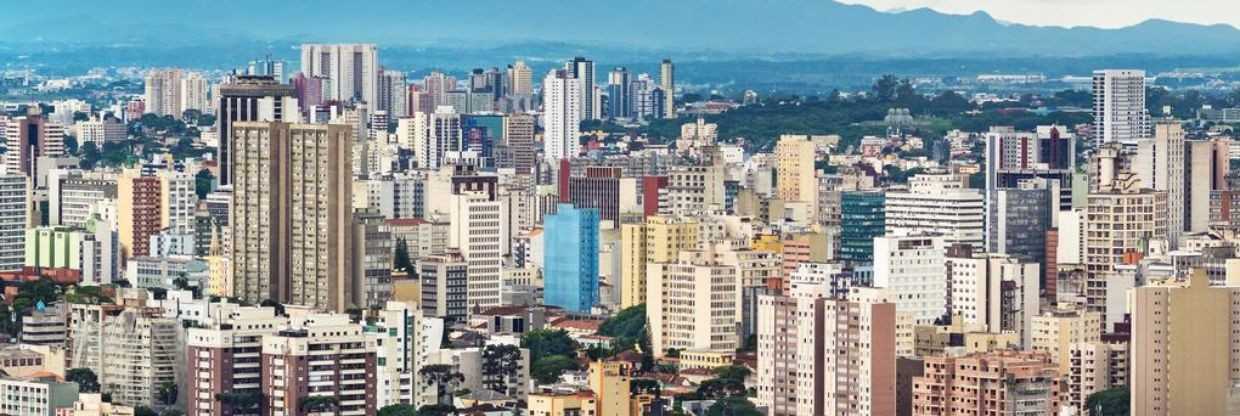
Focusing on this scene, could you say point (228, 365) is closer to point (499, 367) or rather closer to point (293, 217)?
point (499, 367)

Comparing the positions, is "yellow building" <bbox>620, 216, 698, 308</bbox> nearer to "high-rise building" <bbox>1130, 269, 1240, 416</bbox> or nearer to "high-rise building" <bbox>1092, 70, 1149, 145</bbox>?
"high-rise building" <bbox>1130, 269, 1240, 416</bbox>

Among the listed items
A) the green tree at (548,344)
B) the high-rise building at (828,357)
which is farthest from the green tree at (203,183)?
the high-rise building at (828,357)

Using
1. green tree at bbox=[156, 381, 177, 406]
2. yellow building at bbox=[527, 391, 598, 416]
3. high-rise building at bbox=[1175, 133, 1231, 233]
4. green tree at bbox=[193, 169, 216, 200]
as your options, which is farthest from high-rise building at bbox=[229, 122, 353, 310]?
green tree at bbox=[193, 169, 216, 200]

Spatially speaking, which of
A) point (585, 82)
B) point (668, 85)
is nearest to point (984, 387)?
point (585, 82)

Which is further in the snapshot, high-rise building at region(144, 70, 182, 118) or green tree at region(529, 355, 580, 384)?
high-rise building at region(144, 70, 182, 118)

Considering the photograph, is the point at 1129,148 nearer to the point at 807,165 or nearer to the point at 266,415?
the point at 807,165

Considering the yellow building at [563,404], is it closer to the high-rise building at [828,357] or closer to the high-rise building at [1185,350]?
the high-rise building at [828,357]
